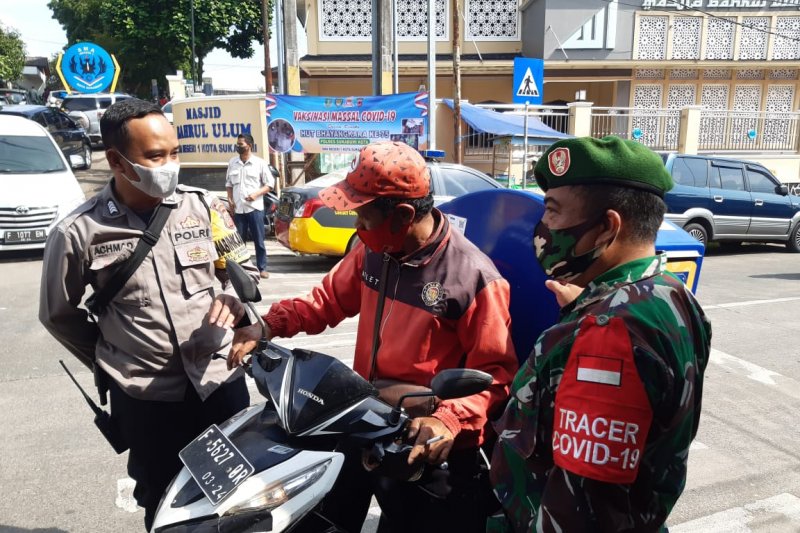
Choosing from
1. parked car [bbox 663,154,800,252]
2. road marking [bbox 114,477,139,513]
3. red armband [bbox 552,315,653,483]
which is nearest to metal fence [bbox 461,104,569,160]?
parked car [bbox 663,154,800,252]

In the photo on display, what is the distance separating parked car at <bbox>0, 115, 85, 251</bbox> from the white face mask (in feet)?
22.5

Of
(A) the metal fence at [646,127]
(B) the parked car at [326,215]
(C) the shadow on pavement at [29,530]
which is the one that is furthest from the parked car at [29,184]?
(A) the metal fence at [646,127]

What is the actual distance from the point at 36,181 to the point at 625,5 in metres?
16.8

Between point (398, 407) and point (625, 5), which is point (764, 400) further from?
point (625, 5)

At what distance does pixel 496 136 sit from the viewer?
15266 mm

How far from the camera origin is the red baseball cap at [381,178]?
1931mm

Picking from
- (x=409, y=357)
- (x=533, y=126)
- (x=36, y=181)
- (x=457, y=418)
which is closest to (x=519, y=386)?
(x=457, y=418)

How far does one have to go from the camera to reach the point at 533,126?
14.2m

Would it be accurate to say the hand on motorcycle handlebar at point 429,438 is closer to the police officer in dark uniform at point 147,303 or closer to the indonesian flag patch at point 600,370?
the indonesian flag patch at point 600,370

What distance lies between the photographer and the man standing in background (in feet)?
27.4

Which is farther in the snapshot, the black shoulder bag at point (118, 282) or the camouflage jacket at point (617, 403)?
the black shoulder bag at point (118, 282)

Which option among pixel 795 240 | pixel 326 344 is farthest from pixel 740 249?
pixel 326 344

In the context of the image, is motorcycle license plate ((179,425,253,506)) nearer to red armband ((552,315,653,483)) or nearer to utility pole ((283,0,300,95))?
red armband ((552,315,653,483))

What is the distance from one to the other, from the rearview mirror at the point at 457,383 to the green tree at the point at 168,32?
35.2m
